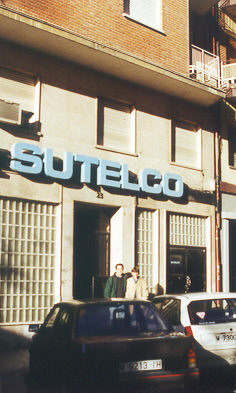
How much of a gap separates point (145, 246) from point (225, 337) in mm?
6534

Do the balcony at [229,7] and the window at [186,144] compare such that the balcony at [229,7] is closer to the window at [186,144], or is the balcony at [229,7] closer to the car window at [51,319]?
the window at [186,144]

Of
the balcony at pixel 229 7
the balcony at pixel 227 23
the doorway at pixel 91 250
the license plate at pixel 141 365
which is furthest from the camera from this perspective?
the balcony at pixel 227 23

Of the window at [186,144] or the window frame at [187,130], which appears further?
the window at [186,144]

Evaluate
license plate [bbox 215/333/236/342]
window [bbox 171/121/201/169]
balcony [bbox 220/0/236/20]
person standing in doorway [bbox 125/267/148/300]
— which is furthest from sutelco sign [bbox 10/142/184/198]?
balcony [bbox 220/0/236/20]

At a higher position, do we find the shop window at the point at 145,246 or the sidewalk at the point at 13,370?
the shop window at the point at 145,246

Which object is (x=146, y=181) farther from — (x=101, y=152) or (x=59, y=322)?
(x=59, y=322)

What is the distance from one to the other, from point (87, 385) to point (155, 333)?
4.37ft

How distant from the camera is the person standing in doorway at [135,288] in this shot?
12172mm

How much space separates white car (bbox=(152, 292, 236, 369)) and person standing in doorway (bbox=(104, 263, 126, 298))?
3644 millimetres

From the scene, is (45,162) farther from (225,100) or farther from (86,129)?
(225,100)

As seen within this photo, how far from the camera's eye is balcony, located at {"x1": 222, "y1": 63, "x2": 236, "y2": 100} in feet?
54.8


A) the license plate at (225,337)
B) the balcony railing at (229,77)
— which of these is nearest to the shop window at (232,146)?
the balcony railing at (229,77)

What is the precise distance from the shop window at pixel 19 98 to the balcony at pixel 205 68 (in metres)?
5.64

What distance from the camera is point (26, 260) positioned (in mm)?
11969
